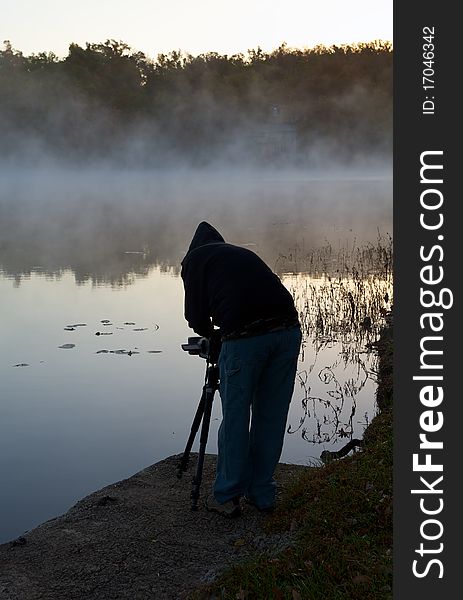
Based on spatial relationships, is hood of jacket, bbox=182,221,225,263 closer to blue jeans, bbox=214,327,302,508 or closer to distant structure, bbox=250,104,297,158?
blue jeans, bbox=214,327,302,508

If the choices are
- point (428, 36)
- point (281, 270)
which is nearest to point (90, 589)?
point (428, 36)

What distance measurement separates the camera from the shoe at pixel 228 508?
5.38 m

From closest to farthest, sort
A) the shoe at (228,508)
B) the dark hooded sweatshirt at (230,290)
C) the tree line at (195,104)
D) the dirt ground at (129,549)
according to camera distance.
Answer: the dirt ground at (129,549) → the dark hooded sweatshirt at (230,290) → the shoe at (228,508) → the tree line at (195,104)

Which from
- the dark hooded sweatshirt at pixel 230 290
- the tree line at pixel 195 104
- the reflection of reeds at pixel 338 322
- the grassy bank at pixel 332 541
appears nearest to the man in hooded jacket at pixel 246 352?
the dark hooded sweatshirt at pixel 230 290

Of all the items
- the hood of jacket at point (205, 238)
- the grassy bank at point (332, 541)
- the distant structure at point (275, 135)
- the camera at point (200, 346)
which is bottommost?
the grassy bank at point (332, 541)

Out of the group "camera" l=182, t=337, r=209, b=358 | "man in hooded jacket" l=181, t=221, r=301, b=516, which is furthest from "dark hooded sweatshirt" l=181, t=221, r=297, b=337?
"camera" l=182, t=337, r=209, b=358

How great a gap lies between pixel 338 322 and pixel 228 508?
816 cm

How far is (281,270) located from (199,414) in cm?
1386

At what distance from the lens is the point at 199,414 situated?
5949mm

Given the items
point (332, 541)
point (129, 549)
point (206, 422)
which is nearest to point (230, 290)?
point (206, 422)

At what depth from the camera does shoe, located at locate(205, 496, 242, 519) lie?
5.38m

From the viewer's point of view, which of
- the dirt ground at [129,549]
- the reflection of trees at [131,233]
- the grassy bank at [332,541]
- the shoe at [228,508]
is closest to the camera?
the grassy bank at [332,541]

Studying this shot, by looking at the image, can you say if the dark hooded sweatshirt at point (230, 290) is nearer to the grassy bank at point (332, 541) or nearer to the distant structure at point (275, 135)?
the grassy bank at point (332, 541)

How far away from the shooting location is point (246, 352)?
5.02 metres
